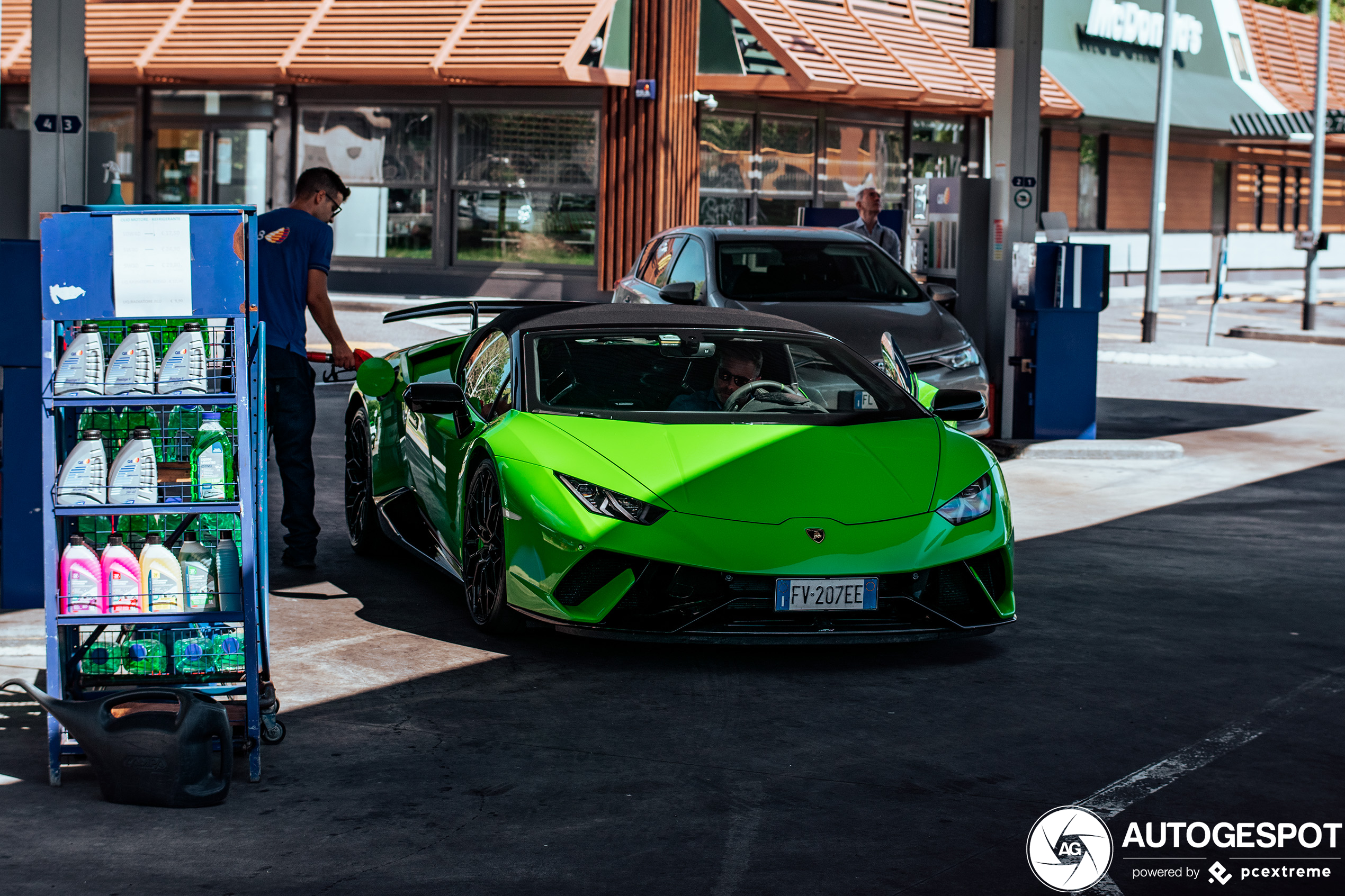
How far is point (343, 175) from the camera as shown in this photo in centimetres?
2636

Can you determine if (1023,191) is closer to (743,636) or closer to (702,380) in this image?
(702,380)

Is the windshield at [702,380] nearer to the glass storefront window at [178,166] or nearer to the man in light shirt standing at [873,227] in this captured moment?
the man in light shirt standing at [873,227]

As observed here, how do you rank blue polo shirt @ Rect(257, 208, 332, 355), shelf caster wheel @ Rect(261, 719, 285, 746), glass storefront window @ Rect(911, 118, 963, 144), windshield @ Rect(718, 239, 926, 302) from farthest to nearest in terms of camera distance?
1. glass storefront window @ Rect(911, 118, 963, 144)
2. windshield @ Rect(718, 239, 926, 302)
3. blue polo shirt @ Rect(257, 208, 332, 355)
4. shelf caster wheel @ Rect(261, 719, 285, 746)

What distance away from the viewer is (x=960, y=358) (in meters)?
12.1

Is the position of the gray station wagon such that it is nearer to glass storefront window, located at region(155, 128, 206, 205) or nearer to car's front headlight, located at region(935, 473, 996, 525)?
car's front headlight, located at region(935, 473, 996, 525)

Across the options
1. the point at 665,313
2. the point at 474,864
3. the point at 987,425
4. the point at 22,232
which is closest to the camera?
the point at 474,864

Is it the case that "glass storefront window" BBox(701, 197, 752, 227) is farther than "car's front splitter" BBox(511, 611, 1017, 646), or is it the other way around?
"glass storefront window" BBox(701, 197, 752, 227)

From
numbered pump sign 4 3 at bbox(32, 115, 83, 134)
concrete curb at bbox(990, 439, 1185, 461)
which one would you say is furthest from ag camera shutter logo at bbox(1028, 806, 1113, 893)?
concrete curb at bbox(990, 439, 1185, 461)

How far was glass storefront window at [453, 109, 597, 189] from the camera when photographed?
2505 centimetres

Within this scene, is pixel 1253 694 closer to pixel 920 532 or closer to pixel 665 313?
pixel 920 532

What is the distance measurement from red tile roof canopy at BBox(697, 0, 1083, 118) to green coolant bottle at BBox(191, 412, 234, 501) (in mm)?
20679

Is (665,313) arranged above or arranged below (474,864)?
above

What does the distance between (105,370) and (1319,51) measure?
84.7 feet

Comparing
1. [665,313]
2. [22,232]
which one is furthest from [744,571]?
[22,232]
